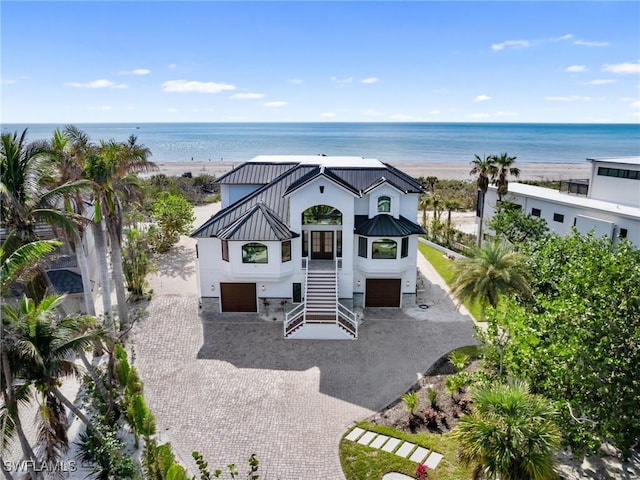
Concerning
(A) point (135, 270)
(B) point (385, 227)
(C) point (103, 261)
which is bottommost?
(A) point (135, 270)

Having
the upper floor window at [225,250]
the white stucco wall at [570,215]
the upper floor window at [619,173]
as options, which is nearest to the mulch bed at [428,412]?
the upper floor window at [225,250]

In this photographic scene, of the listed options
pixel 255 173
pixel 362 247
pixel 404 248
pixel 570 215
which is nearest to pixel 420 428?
pixel 404 248

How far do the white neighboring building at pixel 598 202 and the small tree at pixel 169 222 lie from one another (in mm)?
29909

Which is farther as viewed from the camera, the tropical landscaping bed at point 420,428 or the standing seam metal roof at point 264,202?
the standing seam metal roof at point 264,202

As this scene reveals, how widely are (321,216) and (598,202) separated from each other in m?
22.6

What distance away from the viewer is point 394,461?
15406mm

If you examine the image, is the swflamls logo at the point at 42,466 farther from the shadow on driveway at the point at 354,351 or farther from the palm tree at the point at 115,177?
the palm tree at the point at 115,177

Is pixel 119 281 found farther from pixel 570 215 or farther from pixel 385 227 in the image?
pixel 570 215

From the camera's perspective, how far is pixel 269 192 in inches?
1139

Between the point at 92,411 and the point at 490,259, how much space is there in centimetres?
1907

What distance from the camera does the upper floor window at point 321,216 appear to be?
2694 cm

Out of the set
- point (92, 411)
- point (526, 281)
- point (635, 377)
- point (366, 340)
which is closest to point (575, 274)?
point (635, 377)

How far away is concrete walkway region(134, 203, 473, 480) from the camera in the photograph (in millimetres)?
16219

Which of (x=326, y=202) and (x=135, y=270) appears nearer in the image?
(x=326, y=202)
